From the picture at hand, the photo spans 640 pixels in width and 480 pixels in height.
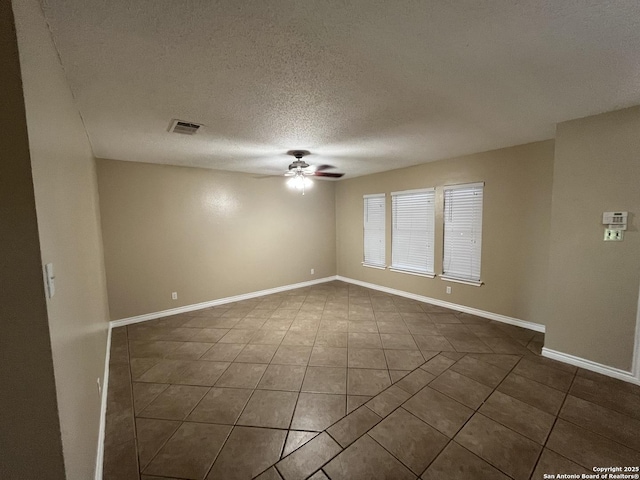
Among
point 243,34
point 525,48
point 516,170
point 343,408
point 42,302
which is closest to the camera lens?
point 42,302

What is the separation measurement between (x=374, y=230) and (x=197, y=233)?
11.3 ft

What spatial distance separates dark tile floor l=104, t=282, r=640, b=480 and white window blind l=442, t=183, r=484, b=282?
931 millimetres

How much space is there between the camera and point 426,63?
5.22 feet

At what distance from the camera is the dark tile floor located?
63.2 inches

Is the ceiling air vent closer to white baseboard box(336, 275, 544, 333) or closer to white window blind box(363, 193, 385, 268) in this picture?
white window blind box(363, 193, 385, 268)

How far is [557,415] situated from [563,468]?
0.52 metres

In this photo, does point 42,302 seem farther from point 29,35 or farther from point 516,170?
point 516,170

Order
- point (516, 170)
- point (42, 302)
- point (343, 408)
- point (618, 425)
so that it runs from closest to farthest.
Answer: point (42, 302)
point (618, 425)
point (343, 408)
point (516, 170)

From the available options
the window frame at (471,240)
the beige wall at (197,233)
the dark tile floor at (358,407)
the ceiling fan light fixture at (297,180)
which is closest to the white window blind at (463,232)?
the window frame at (471,240)

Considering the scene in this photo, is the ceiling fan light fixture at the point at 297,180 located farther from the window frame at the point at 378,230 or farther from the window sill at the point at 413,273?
the window sill at the point at 413,273

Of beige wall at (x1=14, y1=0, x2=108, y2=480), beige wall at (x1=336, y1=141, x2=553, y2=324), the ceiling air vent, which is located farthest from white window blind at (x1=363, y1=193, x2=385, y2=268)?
beige wall at (x1=14, y1=0, x2=108, y2=480)

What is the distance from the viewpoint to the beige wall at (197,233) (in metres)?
3.74

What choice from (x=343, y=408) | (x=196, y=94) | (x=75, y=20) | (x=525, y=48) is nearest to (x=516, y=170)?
(x=525, y=48)

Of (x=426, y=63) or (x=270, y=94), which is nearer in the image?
(x=426, y=63)
